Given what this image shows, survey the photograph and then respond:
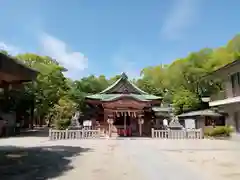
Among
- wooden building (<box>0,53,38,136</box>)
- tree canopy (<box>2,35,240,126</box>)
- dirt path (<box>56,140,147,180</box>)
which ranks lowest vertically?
dirt path (<box>56,140,147,180</box>)

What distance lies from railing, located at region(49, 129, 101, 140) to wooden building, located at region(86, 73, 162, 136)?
99.4 inches


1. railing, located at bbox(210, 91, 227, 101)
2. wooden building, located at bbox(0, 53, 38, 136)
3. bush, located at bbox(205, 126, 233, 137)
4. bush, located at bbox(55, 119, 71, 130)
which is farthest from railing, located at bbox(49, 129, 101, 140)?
wooden building, located at bbox(0, 53, 38, 136)

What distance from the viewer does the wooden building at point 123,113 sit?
89.7ft

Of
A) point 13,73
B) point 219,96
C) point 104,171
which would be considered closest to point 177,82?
point 219,96

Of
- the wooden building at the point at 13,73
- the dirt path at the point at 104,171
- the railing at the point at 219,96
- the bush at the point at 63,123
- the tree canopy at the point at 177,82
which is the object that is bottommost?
the dirt path at the point at 104,171

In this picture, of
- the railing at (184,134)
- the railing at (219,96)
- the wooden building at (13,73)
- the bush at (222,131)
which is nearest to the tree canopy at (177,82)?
the railing at (219,96)

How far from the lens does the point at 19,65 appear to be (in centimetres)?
727

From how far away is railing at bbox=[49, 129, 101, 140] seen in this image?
900 inches

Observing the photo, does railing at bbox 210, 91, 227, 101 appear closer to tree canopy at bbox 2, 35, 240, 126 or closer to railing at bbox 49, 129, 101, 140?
tree canopy at bbox 2, 35, 240, 126

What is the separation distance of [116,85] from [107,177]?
81.3 feet

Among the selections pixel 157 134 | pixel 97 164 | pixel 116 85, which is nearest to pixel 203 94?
pixel 116 85

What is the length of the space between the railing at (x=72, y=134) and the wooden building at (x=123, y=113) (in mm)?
Result: 2524

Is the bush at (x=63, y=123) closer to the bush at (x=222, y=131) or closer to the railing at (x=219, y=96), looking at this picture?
the bush at (x=222, y=131)

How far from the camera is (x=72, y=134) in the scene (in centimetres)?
2381
